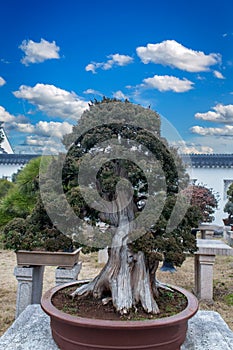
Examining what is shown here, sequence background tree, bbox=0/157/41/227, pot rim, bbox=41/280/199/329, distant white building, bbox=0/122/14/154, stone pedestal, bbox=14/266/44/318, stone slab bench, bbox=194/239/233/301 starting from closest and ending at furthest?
1. pot rim, bbox=41/280/199/329
2. stone pedestal, bbox=14/266/44/318
3. stone slab bench, bbox=194/239/233/301
4. background tree, bbox=0/157/41/227
5. distant white building, bbox=0/122/14/154

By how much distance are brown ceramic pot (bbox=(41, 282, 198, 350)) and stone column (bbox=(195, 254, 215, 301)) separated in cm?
143

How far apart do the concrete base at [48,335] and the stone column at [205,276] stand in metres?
0.97

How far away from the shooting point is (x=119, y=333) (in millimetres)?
1184

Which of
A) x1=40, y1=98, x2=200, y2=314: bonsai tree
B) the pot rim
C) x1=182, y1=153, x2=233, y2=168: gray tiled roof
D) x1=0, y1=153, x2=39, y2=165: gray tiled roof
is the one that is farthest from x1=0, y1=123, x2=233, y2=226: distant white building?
the pot rim

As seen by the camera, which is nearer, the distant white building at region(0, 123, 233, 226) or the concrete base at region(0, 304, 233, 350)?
the concrete base at region(0, 304, 233, 350)

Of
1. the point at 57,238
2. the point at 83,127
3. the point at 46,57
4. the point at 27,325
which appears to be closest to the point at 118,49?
the point at 46,57

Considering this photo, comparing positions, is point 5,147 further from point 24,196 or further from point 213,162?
point 24,196

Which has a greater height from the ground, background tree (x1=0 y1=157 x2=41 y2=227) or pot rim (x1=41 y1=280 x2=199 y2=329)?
background tree (x1=0 y1=157 x2=41 y2=227)

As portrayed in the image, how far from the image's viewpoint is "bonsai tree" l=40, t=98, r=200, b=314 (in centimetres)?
134

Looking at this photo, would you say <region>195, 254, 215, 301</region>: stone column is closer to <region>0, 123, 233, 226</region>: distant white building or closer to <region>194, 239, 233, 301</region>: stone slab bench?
<region>194, 239, 233, 301</region>: stone slab bench

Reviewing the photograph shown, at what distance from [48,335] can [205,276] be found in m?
1.59

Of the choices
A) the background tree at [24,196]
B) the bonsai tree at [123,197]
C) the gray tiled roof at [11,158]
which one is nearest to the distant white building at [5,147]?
the gray tiled roof at [11,158]

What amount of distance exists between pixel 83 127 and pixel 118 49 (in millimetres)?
2298

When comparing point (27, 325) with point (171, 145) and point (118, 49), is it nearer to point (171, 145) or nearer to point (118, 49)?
point (171, 145)
